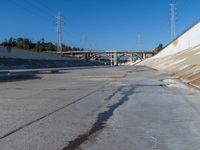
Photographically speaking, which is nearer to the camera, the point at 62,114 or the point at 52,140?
the point at 52,140

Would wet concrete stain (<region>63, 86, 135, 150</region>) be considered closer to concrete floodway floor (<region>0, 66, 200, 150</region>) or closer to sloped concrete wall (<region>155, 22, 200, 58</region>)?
concrete floodway floor (<region>0, 66, 200, 150</region>)

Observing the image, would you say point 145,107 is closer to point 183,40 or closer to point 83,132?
point 83,132

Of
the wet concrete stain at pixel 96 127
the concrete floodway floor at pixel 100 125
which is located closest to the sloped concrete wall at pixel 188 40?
the concrete floodway floor at pixel 100 125

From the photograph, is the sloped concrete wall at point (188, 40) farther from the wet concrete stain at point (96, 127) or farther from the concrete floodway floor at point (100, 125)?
the wet concrete stain at point (96, 127)

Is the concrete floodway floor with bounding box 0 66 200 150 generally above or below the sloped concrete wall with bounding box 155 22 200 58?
below

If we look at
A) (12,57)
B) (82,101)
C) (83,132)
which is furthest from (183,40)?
(83,132)

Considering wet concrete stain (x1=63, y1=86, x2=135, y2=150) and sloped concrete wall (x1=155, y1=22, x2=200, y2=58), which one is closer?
wet concrete stain (x1=63, y1=86, x2=135, y2=150)

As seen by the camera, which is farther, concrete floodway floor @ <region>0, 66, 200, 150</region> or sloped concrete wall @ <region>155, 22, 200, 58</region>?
sloped concrete wall @ <region>155, 22, 200, 58</region>

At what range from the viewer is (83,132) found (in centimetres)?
896

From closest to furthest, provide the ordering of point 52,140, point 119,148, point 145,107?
point 119,148, point 52,140, point 145,107

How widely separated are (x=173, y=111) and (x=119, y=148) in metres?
5.44

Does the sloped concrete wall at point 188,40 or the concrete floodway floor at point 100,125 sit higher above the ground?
the sloped concrete wall at point 188,40

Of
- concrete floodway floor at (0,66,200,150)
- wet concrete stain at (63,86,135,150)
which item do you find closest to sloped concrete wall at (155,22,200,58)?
concrete floodway floor at (0,66,200,150)

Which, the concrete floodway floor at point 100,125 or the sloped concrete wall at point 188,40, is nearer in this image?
the concrete floodway floor at point 100,125
